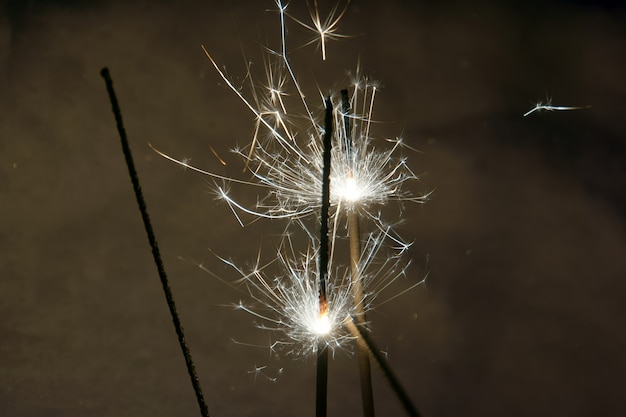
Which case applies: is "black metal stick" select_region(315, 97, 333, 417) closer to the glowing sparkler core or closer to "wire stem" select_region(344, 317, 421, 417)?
"wire stem" select_region(344, 317, 421, 417)

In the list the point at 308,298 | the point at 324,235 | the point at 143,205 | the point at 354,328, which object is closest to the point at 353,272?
the point at 354,328

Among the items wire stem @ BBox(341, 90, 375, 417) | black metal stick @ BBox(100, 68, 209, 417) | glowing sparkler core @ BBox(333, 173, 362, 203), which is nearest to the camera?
black metal stick @ BBox(100, 68, 209, 417)

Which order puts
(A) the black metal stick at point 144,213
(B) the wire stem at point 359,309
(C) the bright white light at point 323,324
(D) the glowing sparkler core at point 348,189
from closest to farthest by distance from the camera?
(A) the black metal stick at point 144,213 → (C) the bright white light at point 323,324 → (B) the wire stem at point 359,309 → (D) the glowing sparkler core at point 348,189

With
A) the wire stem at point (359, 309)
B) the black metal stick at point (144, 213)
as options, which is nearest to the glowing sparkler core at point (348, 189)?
the wire stem at point (359, 309)

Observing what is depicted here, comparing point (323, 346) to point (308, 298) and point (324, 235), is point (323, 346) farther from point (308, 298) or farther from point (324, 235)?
point (308, 298)

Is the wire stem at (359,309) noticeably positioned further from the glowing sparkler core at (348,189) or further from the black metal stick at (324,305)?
the glowing sparkler core at (348,189)

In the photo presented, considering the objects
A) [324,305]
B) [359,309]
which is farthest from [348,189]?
[324,305]

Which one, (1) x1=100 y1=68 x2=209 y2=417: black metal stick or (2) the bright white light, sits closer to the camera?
(1) x1=100 y1=68 x2=209 y2=417: black metal stick

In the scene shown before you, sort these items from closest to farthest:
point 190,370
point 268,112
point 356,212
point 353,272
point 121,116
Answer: point 121,116 < point 190,370 < point 353,272 < point 356,212 < point 268,112

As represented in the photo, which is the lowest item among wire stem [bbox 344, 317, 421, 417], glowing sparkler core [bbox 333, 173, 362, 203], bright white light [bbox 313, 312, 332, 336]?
wire stem [bbox 344, 317, 421, 417]

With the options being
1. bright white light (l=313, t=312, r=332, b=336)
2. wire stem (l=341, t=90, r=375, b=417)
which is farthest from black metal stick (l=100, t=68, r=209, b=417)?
wire stem (l=341, t=90, r=375, b=417)

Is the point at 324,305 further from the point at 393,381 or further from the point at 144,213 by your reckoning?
the point at 144,213
